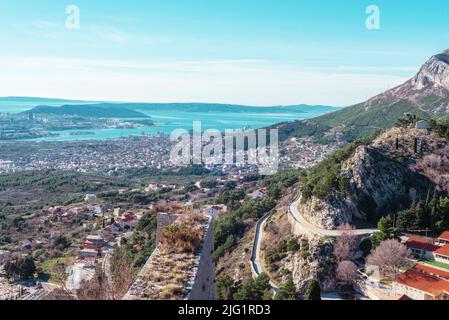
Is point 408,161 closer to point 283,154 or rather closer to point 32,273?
point 32,273

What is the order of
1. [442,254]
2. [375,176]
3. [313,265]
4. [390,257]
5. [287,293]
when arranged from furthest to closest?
[375,176], [313,265], [442,254], [390,257], [287,293]

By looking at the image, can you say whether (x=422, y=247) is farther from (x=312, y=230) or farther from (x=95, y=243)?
(x=95, y=243)

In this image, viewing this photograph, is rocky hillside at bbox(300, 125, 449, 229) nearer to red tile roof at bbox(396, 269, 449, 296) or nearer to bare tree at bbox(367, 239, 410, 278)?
bare tree at bbox(367, 239, 410, 278)

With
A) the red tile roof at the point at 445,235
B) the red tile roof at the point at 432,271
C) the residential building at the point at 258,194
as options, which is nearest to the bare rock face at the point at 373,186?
the red tile roof at the point at 445,235

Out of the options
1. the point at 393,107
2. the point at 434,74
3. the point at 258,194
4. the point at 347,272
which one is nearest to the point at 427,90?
the point at 434,74

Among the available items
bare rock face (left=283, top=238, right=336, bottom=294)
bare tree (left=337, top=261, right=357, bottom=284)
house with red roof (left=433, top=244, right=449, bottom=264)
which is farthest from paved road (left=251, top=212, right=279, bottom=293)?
house with red roof (left=433, top=244, right=449, bottom=264)

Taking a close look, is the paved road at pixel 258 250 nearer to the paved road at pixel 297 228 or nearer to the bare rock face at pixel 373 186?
the paved road at pixel 297 228
